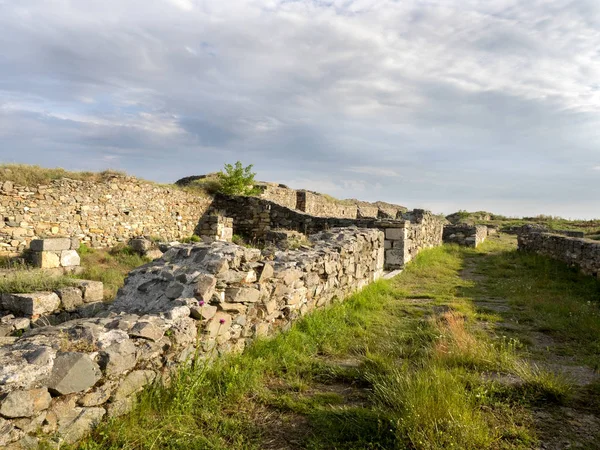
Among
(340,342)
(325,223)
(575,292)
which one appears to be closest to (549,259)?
(575,292)

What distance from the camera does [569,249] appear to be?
11.8 metres

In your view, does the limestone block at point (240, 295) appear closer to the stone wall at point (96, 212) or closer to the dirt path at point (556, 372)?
the dirt path at point (556, 372)

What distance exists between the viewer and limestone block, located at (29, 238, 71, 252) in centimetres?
998

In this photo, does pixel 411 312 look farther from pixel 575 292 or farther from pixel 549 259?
pixel 549 259

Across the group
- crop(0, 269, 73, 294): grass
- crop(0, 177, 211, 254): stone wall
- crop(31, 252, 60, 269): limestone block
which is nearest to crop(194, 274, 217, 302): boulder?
crop(0, 269, 73, 294): grass

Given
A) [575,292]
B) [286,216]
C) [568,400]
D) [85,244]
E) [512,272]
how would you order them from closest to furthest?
[568,400]
[575,292]
[512,272]
[85,244]
[286,216]

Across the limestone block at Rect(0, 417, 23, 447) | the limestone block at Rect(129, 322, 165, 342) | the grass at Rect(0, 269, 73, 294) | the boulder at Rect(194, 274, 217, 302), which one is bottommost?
the limestone block at Rect(0, 417, 23, 447)

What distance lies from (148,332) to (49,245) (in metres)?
8.47

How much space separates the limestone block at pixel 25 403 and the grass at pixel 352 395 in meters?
0.41

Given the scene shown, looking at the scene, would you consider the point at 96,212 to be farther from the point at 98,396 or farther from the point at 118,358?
the point at 98,396

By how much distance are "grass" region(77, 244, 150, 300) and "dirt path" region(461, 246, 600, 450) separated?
7212 mm

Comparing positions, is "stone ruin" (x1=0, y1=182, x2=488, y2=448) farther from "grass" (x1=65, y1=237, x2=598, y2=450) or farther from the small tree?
the small tree

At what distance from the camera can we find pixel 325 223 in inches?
583

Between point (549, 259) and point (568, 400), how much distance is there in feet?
37.1
